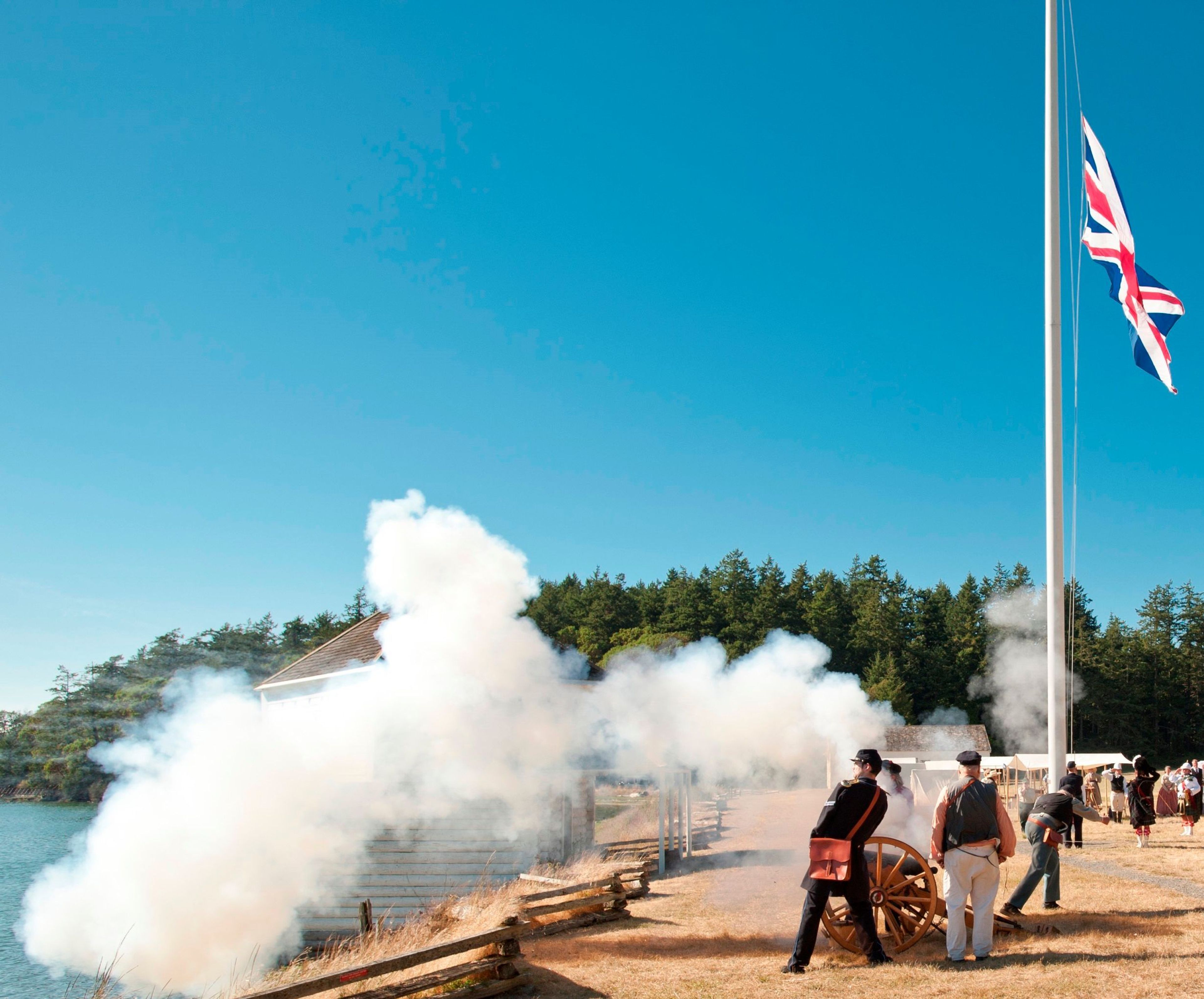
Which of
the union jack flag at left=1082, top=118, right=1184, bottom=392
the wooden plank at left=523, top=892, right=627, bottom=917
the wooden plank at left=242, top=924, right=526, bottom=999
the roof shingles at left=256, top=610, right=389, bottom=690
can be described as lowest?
the wooden plank at left=523, top=892, right=627, bottom=917

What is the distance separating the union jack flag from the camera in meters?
12.8

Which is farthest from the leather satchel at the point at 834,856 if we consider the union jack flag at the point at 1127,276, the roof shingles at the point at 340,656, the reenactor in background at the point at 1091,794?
the reenactor in background at the point at 1091,794

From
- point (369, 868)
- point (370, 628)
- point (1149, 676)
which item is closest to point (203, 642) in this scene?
point (370, 628)

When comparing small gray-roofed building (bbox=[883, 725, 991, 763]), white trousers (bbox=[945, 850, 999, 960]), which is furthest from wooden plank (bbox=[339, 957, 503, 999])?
small gray-roofed building (bbox=[883, 725, 991, 763])

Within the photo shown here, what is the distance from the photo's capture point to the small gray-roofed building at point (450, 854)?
17297mm

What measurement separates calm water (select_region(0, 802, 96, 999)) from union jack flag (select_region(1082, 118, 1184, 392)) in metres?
16.8

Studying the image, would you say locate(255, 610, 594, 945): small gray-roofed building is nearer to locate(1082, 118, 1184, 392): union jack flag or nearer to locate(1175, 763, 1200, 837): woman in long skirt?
locate(1082, 118, 1184, 392): union jack flag

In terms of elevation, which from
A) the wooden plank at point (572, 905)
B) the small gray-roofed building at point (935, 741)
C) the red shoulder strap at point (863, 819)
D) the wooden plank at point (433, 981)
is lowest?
the small gray-roofed building at point (935, 741)

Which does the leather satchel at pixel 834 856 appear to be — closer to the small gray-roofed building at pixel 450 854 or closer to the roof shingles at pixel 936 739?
the small gray-roofed building at pixel 450 854

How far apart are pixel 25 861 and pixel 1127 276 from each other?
3930 centimetres

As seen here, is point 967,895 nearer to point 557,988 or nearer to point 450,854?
point 557,988

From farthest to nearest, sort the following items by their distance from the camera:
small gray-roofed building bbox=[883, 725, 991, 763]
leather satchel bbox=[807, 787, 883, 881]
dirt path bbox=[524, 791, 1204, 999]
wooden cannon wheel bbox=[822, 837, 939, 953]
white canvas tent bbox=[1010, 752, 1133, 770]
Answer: small gray-roofed building bbox=[883, 725, 991, 763]
white canvas tent bbox=[1010, 752, 1133, 770]
wooden cannon wheel bbox=[822, 837, 939, 953]
leather satchel bbox=[807, 787, 883, 881]
dirt path bbox=[524, 791, 1204, 999]

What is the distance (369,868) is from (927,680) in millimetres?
66557

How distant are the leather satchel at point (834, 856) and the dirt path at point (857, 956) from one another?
2.61ft
